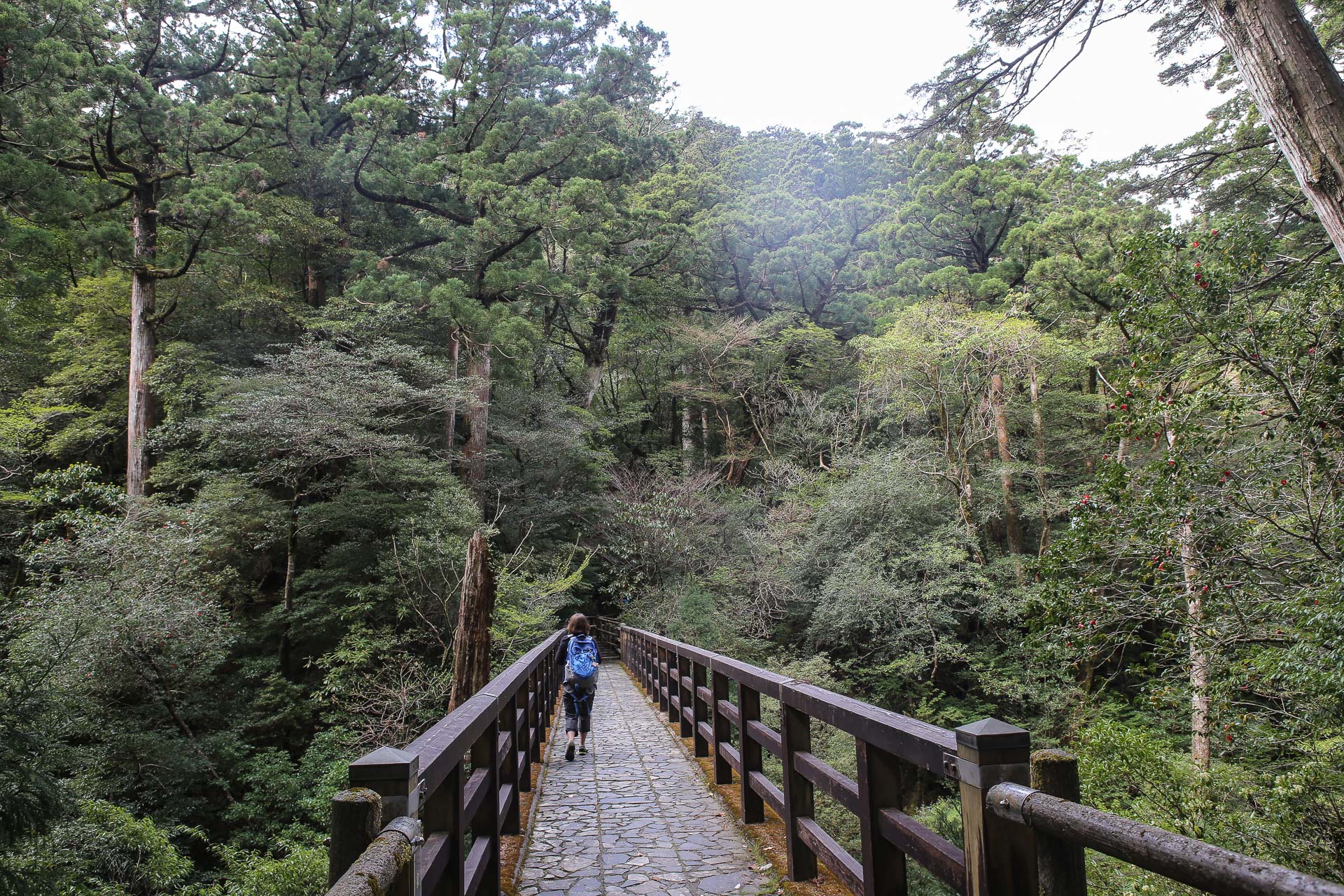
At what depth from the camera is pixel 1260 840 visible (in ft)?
14.3

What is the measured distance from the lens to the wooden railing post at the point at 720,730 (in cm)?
470

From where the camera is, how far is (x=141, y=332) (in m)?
15.1

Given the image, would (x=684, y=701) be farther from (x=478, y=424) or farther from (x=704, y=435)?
(x=704, y=435)

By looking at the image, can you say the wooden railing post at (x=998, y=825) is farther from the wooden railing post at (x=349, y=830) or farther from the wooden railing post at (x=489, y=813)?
the wooden railing post at (x=489, y=813)

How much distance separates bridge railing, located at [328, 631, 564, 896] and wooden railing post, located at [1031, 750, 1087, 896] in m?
1.29

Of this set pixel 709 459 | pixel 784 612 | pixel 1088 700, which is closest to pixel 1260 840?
pixel 1088 700

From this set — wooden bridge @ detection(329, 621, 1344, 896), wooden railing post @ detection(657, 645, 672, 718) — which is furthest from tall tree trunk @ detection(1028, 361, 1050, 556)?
wooden bridge @ detection(329, 621, 1344, 896)

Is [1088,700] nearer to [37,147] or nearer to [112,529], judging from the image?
[112,529]

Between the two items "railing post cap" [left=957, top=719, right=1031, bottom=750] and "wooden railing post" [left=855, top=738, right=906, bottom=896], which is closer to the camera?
"railing post cap" [left=957, top=719, right=1031, bottom=750]

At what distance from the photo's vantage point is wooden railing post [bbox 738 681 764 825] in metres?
4.00

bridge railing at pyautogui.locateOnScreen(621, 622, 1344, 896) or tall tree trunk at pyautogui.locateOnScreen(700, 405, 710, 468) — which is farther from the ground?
tall tree trunk at pyautogui.locateOnScreen(700, 405, 710, 468)

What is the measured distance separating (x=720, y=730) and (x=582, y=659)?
2031 mm

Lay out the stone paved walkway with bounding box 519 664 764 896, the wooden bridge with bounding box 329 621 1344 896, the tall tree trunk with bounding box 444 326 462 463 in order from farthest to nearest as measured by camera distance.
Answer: the tall tree trunk with bounding box 444 326 462 463, the stone paved walkway with bounding box 519 664 764 896, the wooden bridge with bounding box 329 621 1344 896

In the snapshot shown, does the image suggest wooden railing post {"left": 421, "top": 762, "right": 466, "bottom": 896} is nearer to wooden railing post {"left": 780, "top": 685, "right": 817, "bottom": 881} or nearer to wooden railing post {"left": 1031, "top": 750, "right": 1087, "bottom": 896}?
wooden railing post {"left": 780, "top": 685, "right": 817, "bottom": 881}
